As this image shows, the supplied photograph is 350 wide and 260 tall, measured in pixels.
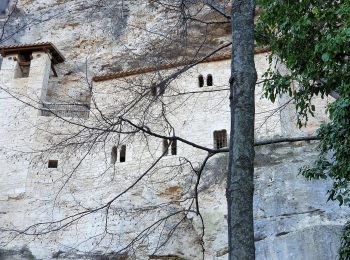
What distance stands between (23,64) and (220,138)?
10132mm

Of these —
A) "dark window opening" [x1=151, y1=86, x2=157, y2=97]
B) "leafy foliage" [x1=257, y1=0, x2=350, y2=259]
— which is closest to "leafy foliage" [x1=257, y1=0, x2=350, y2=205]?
"leafy foliage" [x1=257, y1=0, x2=350, y2=259]

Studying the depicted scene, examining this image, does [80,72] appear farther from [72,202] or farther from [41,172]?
[72,202]

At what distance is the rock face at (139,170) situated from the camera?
625 inches

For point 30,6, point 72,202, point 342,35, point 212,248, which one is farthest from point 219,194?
point 30,6

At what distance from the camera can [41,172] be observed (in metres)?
21.3

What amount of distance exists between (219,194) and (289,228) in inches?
105

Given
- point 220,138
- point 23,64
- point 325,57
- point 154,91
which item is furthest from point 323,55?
point 23,64

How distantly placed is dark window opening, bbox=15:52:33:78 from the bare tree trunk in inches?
789

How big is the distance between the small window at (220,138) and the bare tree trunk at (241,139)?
44.9ft

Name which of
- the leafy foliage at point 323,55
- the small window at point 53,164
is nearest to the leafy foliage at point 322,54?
the leafy foliage at point 323,55

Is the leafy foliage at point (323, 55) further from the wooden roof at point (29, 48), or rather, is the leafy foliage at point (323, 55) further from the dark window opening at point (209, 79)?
the wooden roof at point (29, 48)

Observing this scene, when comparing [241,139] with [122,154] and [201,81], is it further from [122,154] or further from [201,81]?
[201,81]

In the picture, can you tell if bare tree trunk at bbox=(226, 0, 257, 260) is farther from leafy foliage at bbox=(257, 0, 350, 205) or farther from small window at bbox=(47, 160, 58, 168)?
small window at bbox=(47, 160, 58, 168)

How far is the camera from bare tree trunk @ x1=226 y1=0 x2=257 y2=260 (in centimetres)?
540
